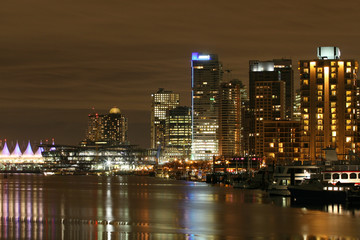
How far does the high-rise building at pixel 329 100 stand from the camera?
16338cm

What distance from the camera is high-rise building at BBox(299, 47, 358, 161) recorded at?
163375 millimetres

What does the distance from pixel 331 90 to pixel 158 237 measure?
117 meters

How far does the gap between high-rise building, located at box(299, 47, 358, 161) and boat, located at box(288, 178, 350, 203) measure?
241 feet

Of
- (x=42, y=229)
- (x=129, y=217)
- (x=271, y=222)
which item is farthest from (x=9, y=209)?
(x=271, y=222)

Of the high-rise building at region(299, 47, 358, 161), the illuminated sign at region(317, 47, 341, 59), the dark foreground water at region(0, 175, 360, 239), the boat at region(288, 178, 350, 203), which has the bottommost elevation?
the dark foreground water at region(0, 175, 360, 239)

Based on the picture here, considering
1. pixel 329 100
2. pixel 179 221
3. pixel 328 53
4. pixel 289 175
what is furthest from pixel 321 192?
pixel 328 53

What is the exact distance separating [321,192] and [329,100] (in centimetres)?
8214

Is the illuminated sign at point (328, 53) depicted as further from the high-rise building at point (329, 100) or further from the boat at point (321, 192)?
the boat at point (321, 192)

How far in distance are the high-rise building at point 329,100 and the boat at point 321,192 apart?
73.4 metres

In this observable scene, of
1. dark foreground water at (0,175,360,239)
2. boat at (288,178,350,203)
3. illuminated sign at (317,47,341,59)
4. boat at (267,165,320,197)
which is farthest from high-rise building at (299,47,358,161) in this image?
dark foreground water at (0,175,360,239)

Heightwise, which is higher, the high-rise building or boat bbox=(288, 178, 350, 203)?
the high-rise building

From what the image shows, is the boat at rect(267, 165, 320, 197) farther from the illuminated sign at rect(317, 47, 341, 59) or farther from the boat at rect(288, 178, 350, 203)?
the illuminated sign at rect(317, 47, 341, 59)

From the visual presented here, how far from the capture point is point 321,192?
86125mm

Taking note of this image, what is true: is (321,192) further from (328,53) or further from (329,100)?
(328,53)
